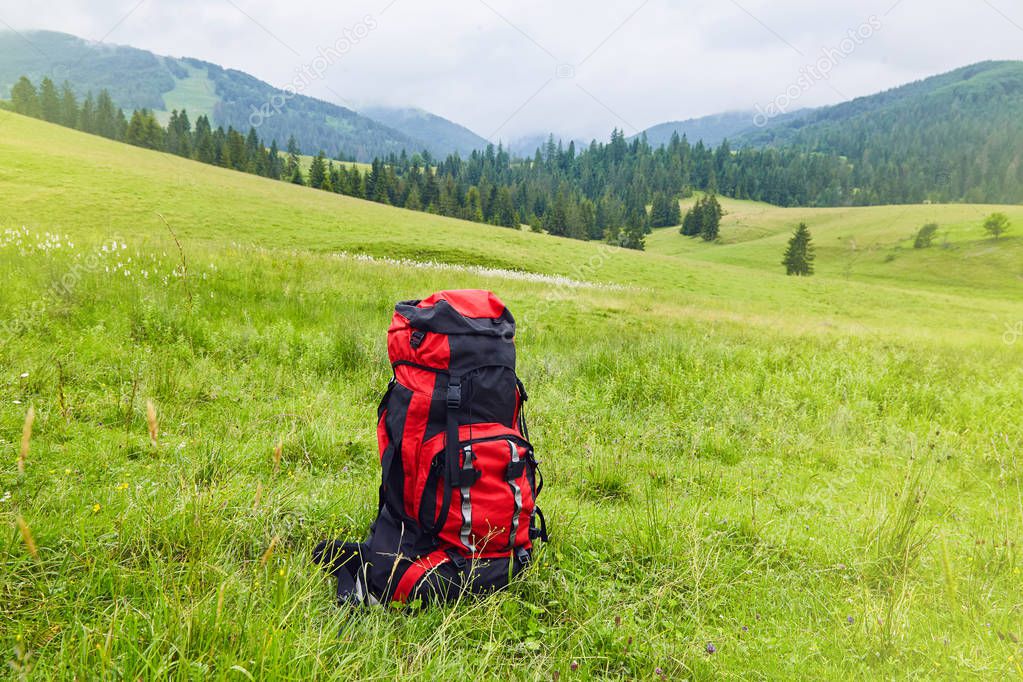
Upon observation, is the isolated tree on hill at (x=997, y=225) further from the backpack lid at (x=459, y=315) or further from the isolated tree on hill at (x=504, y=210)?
the backpack lid at (x=459, y=315)

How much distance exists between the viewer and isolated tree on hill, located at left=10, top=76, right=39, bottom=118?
77.6m

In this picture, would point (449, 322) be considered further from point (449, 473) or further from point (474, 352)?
point (449, 473)

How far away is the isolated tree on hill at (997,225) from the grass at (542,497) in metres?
83.2

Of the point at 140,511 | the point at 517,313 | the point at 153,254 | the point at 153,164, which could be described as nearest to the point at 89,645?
the point at 140,511

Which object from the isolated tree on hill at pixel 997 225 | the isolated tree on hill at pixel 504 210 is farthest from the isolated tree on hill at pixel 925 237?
the isolated tree on hill at pixel 504 210

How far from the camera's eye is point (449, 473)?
2.79 m

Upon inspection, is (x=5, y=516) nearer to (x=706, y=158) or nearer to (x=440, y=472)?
(x=440, y=472)

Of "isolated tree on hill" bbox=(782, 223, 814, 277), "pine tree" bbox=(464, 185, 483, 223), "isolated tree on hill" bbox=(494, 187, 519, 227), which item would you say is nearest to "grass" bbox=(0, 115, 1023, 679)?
"isolated tree on hill" bbox=(782, 223, 814, 277)

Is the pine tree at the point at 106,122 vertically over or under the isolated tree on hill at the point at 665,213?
over

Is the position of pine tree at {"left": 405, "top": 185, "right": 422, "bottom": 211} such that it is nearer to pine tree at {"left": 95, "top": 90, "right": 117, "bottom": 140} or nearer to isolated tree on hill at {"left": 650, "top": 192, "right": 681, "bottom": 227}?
pine tree at {"left": 95, "top": 90, "right": 117, "bottom": 140}

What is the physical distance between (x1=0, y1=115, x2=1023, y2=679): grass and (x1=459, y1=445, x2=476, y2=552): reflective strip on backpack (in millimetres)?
341

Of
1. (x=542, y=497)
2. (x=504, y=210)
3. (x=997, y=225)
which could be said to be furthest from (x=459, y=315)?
(x=997, y=225)

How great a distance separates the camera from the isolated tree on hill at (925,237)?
71.8 meters

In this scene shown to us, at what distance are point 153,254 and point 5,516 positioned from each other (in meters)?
8.44
